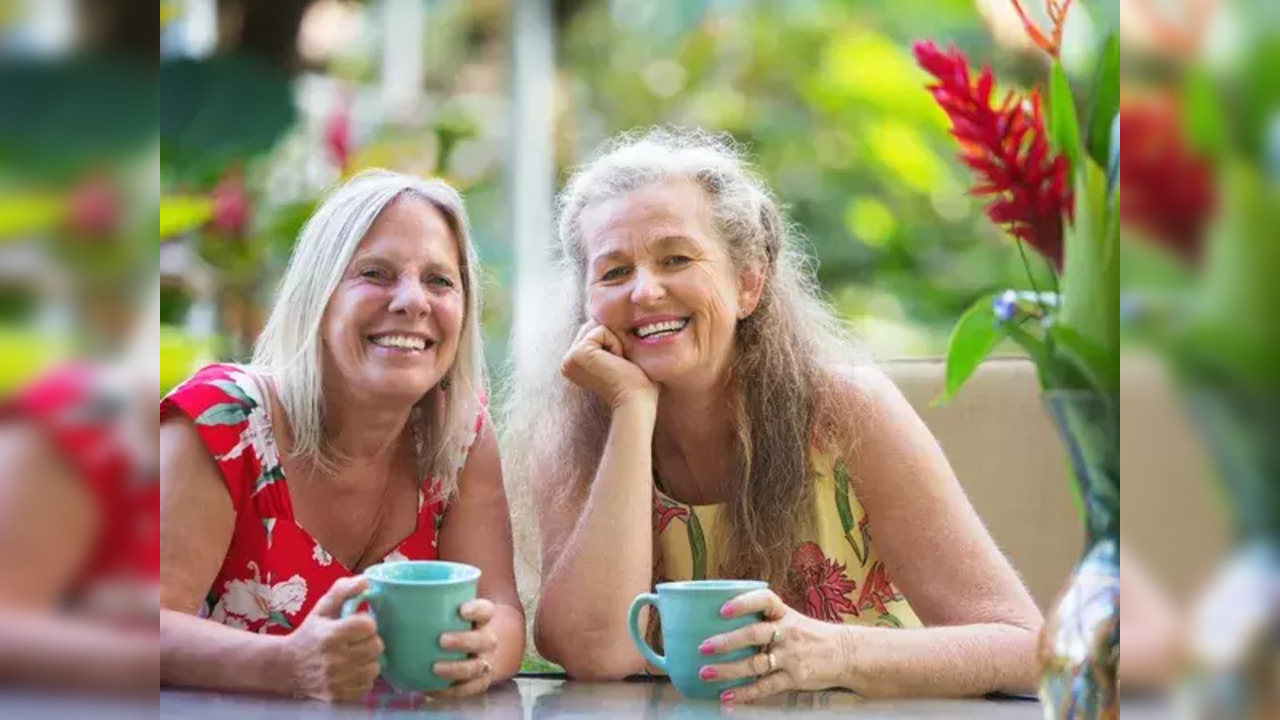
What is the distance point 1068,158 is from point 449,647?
0.45 meters

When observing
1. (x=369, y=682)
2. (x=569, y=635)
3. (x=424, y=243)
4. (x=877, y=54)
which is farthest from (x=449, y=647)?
(x=877, y=54)

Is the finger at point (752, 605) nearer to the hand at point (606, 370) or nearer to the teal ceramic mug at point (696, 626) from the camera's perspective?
the teal ceramic mug at point (696, 626)

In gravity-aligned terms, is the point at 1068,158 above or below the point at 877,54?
below

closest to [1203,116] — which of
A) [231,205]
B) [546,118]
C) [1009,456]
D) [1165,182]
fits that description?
[1165,182]

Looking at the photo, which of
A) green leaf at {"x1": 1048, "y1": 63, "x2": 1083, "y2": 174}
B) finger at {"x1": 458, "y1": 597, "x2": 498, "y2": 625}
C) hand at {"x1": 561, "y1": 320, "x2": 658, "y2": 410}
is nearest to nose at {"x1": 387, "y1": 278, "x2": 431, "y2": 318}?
hand at {"x1": 561, "y1": 320, "x2": 658, "y2": 410}

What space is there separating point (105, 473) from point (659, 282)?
1.93ft

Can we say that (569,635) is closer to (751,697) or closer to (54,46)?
(751,697)

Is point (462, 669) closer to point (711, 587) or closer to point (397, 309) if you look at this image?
point (711, 587)

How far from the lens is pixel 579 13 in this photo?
2.76 meters

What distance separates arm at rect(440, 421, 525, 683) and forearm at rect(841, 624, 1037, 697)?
23cm

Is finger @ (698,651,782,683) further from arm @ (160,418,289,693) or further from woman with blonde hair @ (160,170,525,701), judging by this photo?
arm @ (160,418,289,693)

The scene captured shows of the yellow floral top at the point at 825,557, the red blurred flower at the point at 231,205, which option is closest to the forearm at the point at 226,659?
the yellow floral top at the point at 825,557

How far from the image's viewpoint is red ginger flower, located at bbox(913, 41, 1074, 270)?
0.69m

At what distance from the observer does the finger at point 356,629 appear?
2.60ft
